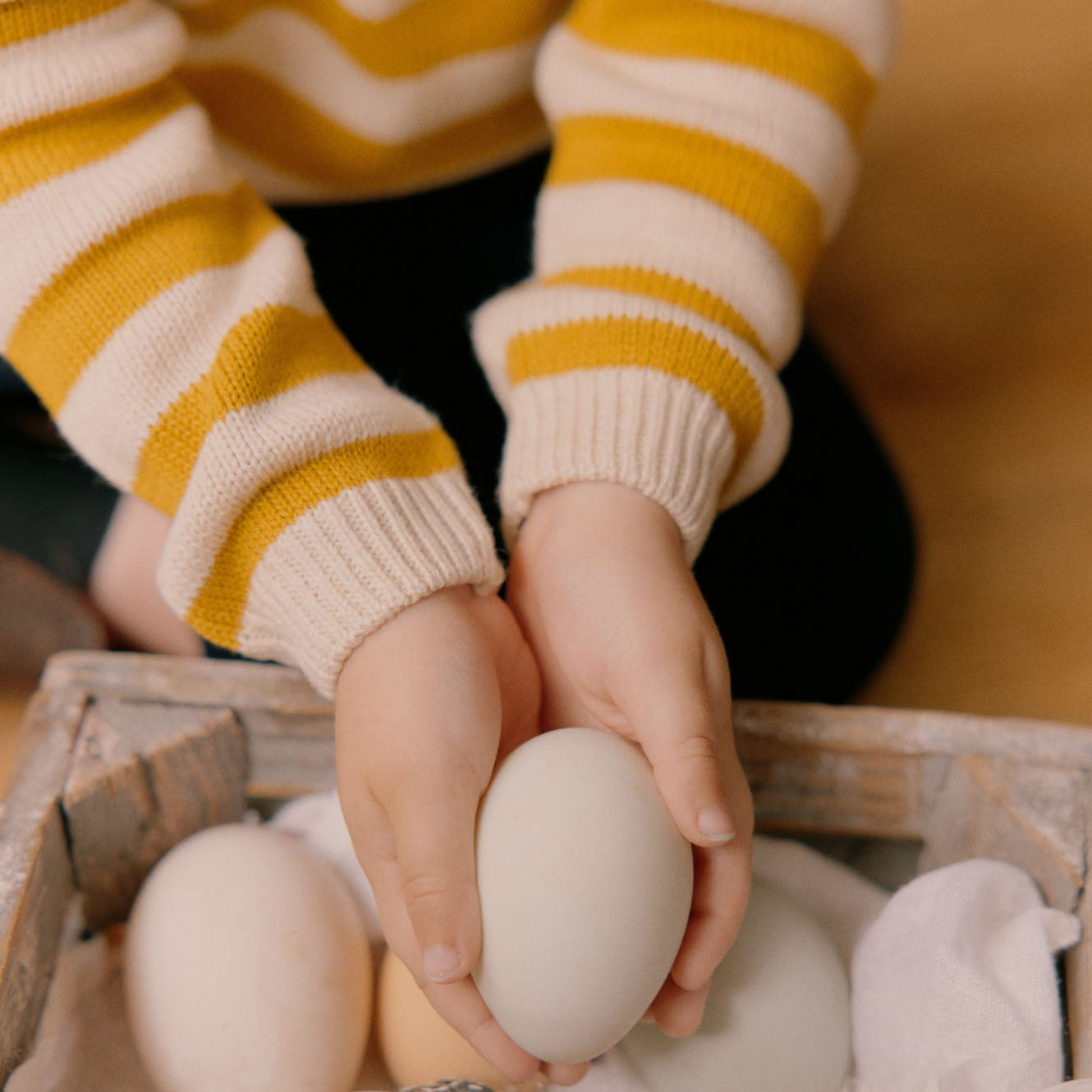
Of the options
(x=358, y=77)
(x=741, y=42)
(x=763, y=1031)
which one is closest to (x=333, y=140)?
(x=358, y=77)

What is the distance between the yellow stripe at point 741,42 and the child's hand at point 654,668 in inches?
11.0

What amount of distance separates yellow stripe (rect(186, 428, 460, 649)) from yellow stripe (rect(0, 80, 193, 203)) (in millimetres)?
196

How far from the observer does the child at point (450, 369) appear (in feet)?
1.45

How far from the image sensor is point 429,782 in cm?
41

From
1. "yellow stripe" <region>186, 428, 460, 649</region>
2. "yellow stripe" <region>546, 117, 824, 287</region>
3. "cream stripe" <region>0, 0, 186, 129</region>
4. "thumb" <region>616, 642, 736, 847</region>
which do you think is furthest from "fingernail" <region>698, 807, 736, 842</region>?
"cream stripe" <region>0, 0, 186, 129</region>

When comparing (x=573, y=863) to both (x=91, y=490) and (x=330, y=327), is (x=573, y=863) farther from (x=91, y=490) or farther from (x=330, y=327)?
(x=91, y=490)

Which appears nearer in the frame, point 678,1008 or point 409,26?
point 678,1008

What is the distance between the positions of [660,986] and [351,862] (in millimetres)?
192

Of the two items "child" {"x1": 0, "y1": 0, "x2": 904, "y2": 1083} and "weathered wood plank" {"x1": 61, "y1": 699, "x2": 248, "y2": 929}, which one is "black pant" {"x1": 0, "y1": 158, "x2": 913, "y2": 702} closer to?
"child" {"x1": 0, "y1": 0, "x2": 904, "y2": 1083}

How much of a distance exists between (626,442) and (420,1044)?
0.98ft

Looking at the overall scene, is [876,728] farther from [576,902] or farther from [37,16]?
[37,16]

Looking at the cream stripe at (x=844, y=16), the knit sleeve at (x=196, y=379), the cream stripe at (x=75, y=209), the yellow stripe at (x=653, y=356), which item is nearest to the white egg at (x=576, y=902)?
the knit sleeve at (x=196, y=379)

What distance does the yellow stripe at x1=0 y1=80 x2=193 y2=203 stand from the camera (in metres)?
0.51

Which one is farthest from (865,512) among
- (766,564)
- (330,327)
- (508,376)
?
(330,327)
